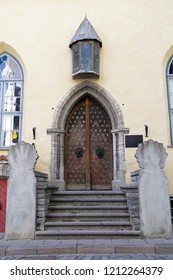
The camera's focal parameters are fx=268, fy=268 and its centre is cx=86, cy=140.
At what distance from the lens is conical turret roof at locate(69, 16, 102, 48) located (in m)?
8.04

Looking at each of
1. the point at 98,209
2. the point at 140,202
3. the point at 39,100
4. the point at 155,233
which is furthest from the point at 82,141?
the point at 155,233

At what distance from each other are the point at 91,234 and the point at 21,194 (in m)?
1.76

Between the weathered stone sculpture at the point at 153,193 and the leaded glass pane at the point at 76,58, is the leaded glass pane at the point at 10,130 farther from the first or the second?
the weathered stone sculpture at the point at 153,193

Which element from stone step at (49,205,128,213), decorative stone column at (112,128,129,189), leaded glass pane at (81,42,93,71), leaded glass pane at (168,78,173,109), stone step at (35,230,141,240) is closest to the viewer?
stone step at (35,230,141,240)

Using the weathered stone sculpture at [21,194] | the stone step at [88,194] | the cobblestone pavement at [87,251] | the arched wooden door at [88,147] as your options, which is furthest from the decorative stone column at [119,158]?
the weathered stone sculpture at [21,194]

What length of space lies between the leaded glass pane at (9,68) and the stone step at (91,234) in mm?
5248

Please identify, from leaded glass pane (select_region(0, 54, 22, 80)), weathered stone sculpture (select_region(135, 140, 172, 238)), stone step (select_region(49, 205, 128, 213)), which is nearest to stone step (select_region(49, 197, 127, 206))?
stone step (select_region(49, 205, 128, 213))

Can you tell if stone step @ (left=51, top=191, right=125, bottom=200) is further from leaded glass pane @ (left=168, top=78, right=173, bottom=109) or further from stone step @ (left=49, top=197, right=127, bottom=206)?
leaded glass pane @ (left=168, top=78, right=173, bottom=109)

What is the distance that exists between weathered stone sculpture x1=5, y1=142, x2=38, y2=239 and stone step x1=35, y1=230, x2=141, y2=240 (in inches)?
15.8

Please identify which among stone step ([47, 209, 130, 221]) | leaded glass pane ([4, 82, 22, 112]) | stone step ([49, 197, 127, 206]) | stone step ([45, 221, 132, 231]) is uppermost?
leaded glass pane ([4, 82, 22, 112])

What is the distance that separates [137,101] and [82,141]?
2087mm

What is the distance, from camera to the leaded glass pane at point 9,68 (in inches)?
348

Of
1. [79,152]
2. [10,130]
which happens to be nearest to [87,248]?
[79,152]

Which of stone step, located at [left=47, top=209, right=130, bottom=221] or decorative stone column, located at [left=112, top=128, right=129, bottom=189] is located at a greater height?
decorative stone column, located at [left=112, top=128, right=129, bottom=189]
